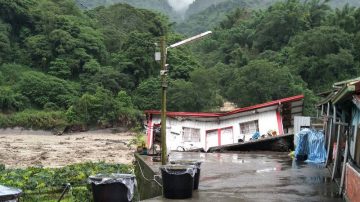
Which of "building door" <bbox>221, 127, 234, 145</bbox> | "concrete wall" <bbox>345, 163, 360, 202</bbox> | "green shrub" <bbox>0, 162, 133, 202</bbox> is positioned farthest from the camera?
"building door" <bbox>221, 127, 234, 145</bbox>

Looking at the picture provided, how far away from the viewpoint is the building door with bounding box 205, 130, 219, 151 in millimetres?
24109

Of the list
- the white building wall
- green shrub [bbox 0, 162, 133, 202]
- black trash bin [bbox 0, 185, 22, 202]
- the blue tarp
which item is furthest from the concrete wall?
the white building wall

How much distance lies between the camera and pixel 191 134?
79.6ft

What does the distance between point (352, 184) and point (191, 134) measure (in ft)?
51.2

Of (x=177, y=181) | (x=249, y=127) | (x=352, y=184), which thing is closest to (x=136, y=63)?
(x=249, y=127)

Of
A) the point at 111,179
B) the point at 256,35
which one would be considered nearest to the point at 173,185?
the point at 111,179

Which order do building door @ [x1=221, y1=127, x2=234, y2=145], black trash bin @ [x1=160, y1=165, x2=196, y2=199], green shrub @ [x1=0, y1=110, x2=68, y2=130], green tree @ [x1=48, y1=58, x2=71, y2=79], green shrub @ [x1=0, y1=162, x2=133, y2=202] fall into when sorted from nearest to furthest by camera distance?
black trash bin @ [x1=160, y1=165, x2=196, y2=199], green shrub @ [x1=0, y1=162, x2=133, y2=202], building door @ [x1=221, y1=127, x2=234, y2=145], green shrub @ [x1=0, y1=110, x2=68, y2=130], green tree @ [x1=48, y1=58, x2=71, y2=79]

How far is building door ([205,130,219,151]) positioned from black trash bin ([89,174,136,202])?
50.9 feet

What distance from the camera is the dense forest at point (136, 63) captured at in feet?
167

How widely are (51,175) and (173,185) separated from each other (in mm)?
11207

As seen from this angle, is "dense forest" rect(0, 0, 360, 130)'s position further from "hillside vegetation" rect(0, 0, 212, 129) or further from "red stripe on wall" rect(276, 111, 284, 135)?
"red stripe on wall" rect(276, 111, 284, 135)

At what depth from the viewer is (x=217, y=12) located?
14075cm

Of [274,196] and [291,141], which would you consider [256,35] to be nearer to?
[291,141]

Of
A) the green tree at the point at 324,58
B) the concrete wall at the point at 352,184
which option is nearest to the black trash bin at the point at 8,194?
the concrete wall at the point at 352,184
